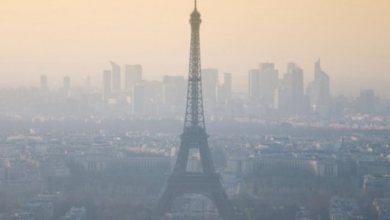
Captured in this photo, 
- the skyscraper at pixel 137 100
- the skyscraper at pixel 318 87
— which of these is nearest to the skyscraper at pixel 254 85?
the skyscraper at pixel 318 87

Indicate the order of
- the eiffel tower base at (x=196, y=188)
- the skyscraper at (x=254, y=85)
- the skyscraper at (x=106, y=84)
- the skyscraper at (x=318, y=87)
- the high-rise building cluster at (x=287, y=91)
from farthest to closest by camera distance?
1. the skyscraper at (x=106, y=84)
2. the skyscraper at (x=254, y=85)
3. the skyscraper at (x=318, y=87)
4. the high-rise building cluster at (x=287, y=91)
5. the eiffel tower base at (x=196, y=188)

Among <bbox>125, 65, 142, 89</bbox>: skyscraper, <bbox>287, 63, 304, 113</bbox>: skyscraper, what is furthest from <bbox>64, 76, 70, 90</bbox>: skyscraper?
<bbox>287, 63, 304, 113</bbox>: skyscraper

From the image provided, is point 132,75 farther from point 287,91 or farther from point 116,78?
point 287,91

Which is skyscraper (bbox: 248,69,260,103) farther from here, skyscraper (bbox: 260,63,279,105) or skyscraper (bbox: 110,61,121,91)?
skyscraper (bbox: 110,61,121,91)

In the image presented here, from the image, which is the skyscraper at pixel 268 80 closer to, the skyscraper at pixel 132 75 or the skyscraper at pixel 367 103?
the skyscraper at pixel 367 103

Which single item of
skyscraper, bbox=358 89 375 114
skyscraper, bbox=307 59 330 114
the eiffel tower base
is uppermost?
skyscraper, bbox=307 59 330 114

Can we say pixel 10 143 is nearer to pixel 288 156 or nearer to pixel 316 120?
pixel 288 156
